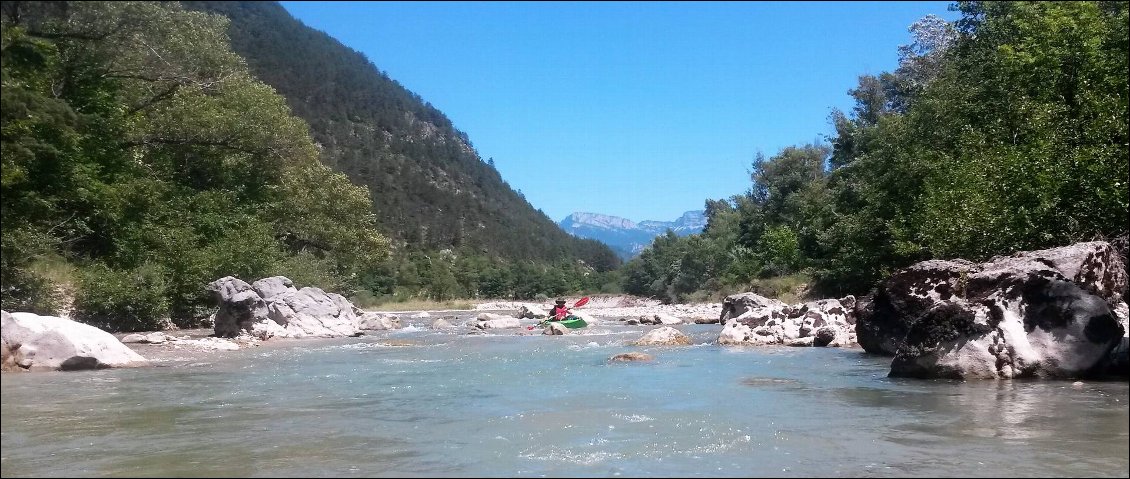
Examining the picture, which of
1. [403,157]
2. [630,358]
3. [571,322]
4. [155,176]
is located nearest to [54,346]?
[630,358]

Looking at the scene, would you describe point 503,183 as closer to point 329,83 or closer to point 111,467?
point 329,83

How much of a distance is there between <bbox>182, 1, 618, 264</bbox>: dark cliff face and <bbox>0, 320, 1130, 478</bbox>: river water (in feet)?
57.2

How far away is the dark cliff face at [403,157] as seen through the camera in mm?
40981

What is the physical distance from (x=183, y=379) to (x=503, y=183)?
144103 millimetres

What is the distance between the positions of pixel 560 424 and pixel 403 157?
4217 inches

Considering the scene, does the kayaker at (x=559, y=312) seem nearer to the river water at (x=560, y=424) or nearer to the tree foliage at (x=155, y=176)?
the tree foliage at (x=155, y=176)

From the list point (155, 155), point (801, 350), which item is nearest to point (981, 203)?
point (801, 350)

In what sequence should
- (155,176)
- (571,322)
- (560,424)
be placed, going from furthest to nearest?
(571,322)
(155,176)
(560,424)

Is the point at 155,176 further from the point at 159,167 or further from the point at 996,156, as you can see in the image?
the point at 996,156

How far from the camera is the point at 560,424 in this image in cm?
734

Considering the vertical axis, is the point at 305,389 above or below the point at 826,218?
below

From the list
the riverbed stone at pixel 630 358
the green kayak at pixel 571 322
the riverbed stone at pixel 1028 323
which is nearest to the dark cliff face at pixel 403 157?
the green kayak at pixel 571 322

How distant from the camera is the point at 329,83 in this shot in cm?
5669

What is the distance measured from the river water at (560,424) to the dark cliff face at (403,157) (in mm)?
17434
